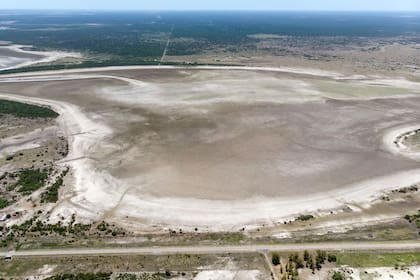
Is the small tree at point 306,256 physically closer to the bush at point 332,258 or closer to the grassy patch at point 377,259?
the bush at point 332,258

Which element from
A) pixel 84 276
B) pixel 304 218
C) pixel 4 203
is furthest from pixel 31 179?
pixel 304 218

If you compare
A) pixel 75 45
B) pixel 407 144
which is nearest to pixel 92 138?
pixel 407 144

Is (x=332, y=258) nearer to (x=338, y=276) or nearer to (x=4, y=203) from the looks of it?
(x=338, y=276)

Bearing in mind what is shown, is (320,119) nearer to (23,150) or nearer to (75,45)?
(23,150)

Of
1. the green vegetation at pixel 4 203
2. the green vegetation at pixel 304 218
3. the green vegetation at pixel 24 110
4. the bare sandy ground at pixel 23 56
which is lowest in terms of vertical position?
the green vegetation at pixel 4 203

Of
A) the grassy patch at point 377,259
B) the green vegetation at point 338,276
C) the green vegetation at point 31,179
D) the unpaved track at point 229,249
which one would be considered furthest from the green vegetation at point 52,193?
the grassy patch at point 377,259

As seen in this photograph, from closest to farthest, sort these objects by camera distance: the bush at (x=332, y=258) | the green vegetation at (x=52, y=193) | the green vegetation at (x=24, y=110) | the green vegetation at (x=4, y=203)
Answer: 1. the bush at (x=332, y=258)
2. the green vegetation at (x=4, y=203)
3. the green vegetation at (x=52, y=193)
4. the green vegetation at (x=24, y=110)
